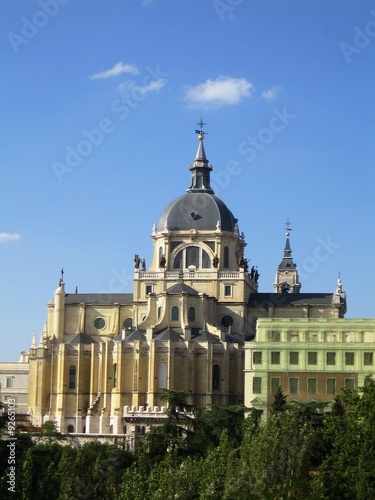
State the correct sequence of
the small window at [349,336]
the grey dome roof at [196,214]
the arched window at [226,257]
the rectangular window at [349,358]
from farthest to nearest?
the grey dome roof at [196,214] < the arched window at [226,257] < the small window at [349,336] < the rectangular window at [349,358]

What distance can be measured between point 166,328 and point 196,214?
59.5ft

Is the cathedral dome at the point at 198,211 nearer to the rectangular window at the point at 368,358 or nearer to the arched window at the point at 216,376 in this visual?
the arched window at the point at 216,376

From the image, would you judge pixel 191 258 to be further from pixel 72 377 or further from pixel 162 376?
pixel 72 377

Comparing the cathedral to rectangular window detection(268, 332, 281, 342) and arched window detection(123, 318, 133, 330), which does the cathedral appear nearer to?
arched window detection(123, 318, 133, 330)

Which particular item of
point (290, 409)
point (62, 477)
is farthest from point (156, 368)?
point (62, 477)

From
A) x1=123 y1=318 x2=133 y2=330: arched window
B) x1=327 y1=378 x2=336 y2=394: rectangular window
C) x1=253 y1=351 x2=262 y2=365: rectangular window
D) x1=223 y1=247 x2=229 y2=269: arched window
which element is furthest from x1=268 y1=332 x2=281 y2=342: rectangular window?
x1=123 y1=318 x2=133 y2=330: arched window

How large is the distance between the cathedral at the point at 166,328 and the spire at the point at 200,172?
122mm

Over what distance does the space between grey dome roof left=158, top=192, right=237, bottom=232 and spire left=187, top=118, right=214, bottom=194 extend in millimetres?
1448

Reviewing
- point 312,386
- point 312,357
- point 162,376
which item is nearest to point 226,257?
point 162,376

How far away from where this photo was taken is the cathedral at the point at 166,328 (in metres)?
145

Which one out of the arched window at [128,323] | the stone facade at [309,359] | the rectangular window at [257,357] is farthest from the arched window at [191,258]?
the rectangular window at [257,357]

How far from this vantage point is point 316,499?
73750 mm

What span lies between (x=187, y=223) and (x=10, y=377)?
29956mm

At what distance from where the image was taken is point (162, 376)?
474ft
